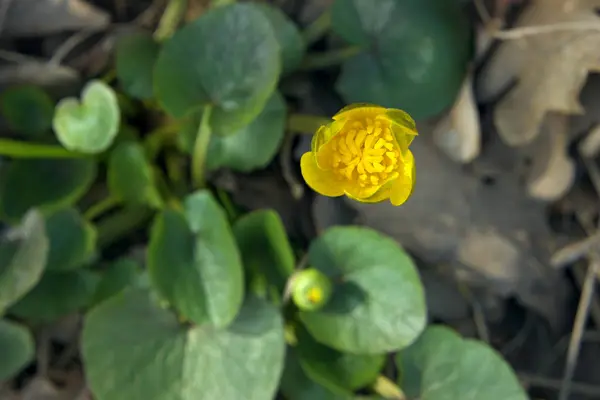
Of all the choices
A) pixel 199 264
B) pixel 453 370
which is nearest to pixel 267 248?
pixel 199 264

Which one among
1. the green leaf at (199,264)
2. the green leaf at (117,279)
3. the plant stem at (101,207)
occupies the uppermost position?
the green leaf at (199,264)

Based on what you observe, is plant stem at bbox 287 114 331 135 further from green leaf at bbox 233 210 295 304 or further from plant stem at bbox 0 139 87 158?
plant stem at bbox 0 139 87 158

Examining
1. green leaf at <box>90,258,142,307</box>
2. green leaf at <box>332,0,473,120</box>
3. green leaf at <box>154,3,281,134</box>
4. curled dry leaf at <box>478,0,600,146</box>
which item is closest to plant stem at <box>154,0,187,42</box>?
green leaf at <box>154,3,281,134</box>

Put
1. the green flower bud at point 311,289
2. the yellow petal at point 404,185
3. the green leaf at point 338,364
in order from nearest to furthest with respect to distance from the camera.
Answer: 1. the yellow petal at point 404,185
2. the green flower bud at point 311,289
3. the green leaf at point 338,364

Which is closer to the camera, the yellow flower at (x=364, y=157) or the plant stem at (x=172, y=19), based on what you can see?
the yellow flower at (x=364, y=157)

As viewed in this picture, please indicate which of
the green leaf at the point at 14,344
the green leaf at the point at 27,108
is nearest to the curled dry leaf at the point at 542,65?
the green leaf at the point at 27,108

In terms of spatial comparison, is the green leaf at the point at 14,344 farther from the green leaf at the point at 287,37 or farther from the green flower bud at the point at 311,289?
the green leaf at the point at 287,37
